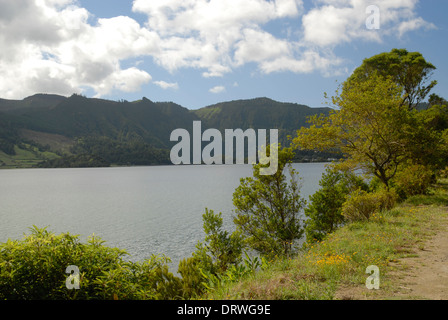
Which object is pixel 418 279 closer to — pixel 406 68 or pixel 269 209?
pixel 269 209

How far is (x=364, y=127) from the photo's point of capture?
2355cm

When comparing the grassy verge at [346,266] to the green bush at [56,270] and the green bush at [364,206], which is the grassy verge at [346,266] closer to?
the green bush at [364,206]

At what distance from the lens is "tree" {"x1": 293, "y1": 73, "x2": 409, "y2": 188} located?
75.2 feet

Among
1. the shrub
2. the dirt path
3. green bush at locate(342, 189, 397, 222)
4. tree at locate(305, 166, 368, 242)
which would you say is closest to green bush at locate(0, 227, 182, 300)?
the dirt path

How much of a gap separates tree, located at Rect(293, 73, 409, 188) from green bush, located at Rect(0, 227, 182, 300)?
18.9m

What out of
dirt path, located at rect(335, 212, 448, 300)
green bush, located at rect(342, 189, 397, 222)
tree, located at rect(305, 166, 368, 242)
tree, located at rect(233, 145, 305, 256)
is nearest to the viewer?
dirt path, located at rect(335, 212, 448, 300)

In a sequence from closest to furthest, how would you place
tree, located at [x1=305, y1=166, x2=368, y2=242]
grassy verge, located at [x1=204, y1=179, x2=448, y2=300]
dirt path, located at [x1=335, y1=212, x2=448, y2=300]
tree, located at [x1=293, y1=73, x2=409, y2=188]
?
dirt path, located at [x1=335, y1=212, x2=448, y2=300]
grassy verge, located at [x1=204, y1=179, x2=448, y2=300]
tree, located at [x1=293, y1=73, x2=409, y2=188]
tree, located at [x1=305, y1=166, x2=368, y2=242]

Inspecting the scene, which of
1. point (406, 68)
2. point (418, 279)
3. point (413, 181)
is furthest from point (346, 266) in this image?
point (406, 68)

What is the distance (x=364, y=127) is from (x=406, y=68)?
20.1 metres

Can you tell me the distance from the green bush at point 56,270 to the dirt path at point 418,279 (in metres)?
6.09

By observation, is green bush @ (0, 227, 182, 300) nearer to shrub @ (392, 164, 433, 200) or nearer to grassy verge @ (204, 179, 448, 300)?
grassy verge @ (204, 179, 448, 300)

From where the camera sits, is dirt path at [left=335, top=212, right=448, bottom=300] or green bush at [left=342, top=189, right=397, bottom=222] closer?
dirt path at [left=335, top=212, right=448, bottom=300]

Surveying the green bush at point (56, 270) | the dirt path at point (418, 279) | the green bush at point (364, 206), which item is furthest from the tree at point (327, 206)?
the green bush at point (56, 270)
